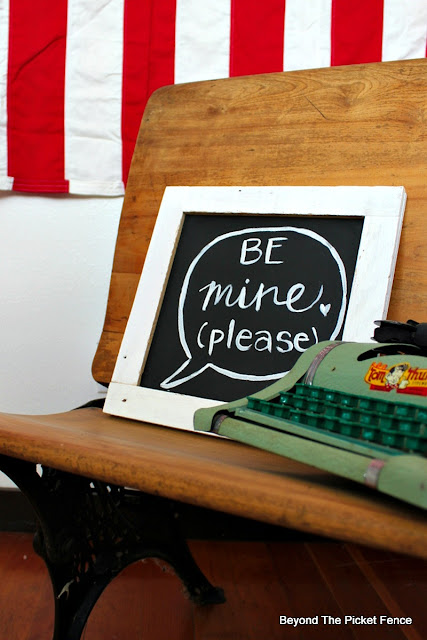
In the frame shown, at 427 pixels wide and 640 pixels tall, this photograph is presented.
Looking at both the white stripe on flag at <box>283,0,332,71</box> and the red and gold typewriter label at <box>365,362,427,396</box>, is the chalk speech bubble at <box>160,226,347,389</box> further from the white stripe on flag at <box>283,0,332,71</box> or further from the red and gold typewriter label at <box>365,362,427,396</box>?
the white stripe on flag at <box>283,0,332,71</box>

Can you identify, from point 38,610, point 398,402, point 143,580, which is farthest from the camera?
point 143,580

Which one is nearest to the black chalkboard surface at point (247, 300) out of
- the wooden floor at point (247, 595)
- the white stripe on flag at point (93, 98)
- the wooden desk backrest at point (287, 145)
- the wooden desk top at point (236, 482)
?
the wooden desk backrest at point (287, 145)

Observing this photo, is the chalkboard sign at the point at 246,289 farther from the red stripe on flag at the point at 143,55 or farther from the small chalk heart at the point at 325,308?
the red stripe on flag at the point at 143,55

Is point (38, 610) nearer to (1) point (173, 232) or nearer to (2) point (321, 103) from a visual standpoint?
(1) point (173, 232)

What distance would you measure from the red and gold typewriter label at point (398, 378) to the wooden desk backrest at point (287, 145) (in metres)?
0.42

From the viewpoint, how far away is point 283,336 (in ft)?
3.82

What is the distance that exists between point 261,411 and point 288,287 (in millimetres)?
496

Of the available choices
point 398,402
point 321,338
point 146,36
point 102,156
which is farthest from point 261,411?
point 146,36

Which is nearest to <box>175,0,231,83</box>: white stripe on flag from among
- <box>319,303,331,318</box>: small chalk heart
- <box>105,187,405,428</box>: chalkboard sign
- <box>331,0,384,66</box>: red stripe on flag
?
<box>331,0,384,66</box>: red stripe on flag

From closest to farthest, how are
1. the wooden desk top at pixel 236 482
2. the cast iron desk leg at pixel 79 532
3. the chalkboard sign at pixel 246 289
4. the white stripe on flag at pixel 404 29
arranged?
1. the wooden desk top at pixel 236 482
2. the cast iron desk leg at pixel 79 532
3. the chalkboard sign at pixel 246 289
4. the white stripe on flag at pixel 404 29

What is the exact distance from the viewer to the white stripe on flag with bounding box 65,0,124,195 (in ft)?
5.90

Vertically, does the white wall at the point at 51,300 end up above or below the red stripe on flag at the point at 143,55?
below

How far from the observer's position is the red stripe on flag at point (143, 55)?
179 cm

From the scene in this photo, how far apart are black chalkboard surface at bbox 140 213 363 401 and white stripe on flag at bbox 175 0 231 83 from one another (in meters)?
0.68
